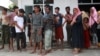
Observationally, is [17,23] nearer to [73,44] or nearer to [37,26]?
[37,26]

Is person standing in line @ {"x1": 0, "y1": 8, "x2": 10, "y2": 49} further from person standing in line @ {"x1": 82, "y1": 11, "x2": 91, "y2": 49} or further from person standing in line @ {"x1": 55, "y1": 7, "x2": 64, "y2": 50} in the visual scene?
person standing in line @ {"x1": 82, "y1": 11, "x2": 91, "y2": 49}

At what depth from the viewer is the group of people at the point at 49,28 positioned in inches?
523

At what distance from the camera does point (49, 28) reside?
43.8 ft

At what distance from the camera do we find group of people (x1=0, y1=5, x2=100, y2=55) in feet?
43.6

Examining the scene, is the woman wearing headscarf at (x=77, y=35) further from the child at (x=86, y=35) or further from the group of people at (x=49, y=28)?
the child at (x=86, y=35)

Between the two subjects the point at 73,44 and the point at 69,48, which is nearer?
the point at 73,44

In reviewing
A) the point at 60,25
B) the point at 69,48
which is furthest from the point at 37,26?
the point at 69,48

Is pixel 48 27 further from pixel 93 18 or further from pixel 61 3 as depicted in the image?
pixel 61 3

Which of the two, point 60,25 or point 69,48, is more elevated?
point 60,25

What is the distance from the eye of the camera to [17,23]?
13898mm

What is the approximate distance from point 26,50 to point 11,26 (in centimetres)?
121

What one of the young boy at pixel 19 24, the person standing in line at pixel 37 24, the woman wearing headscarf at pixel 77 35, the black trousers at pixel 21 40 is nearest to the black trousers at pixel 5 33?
the black trousers at pixel 21 40

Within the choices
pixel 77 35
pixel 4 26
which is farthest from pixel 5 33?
pixel 77 35

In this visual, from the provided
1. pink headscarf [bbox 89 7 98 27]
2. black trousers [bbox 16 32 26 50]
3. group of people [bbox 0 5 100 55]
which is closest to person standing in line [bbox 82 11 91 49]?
group of people [bbox 0 5 100 55]
